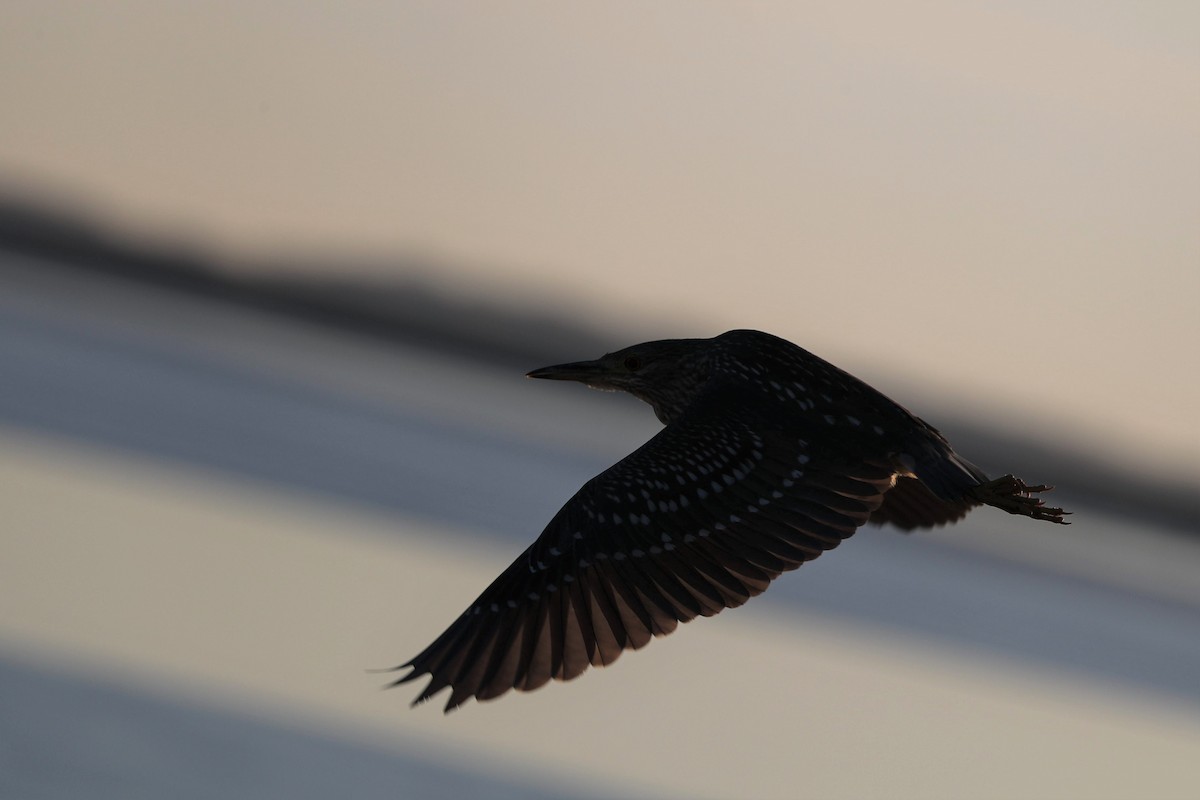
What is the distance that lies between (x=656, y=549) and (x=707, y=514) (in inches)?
7.8

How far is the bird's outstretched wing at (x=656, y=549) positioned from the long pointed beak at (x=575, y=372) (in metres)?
0.82

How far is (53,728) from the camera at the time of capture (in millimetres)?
4602

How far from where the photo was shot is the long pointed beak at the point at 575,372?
5182 mm

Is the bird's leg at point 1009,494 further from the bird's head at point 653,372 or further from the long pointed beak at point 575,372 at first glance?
the long pointed beak at point 575,372

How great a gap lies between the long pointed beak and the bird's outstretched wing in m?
0.82

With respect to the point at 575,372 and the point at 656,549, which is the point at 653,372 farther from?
A: the point at 656,549

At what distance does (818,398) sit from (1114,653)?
17.1 ft

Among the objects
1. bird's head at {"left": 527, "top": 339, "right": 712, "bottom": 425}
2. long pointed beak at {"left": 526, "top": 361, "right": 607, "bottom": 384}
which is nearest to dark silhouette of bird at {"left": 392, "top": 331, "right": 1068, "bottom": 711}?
bird's head at {"left": 527, "top": 339, "right": 712, "bottom": 425}

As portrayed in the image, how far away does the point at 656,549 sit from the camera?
13.5 ft

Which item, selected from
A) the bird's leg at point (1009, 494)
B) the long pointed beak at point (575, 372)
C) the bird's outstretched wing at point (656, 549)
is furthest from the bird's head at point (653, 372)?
the bird's leg at point (1009, 494)

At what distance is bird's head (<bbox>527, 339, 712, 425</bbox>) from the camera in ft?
16.6

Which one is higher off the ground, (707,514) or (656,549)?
(707,514)

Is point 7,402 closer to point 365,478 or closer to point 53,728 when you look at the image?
point 365,478

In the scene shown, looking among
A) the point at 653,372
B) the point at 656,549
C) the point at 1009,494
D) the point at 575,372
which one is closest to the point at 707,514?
the point at 656,549
